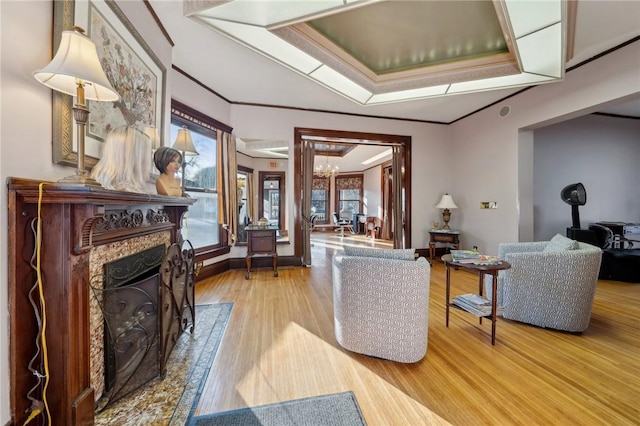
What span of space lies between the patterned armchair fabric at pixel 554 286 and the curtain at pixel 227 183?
13.0 feet

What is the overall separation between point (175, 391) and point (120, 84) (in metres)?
2.15

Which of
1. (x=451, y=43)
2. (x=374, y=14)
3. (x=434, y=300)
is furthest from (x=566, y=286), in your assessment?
(x=374, y=14)

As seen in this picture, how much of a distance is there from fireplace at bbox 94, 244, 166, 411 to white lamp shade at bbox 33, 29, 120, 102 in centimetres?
98

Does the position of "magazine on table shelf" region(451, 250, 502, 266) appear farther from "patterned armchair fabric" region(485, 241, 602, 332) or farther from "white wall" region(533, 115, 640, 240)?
"white wall" region(533, 115, 640, 240)

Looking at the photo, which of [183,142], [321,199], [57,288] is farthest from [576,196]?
[321,199]

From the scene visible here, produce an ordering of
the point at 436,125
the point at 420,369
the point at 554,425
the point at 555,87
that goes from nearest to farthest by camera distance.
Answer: the point at 554,425, the point at 420,369, the point at 555,87, the point at 436,125

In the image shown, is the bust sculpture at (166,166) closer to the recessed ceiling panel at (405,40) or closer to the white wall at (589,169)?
the recessed ceiling panel at (405,40)

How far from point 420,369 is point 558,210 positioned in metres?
5.35

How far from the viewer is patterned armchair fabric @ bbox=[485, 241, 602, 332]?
7.61ft

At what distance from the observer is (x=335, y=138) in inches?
200

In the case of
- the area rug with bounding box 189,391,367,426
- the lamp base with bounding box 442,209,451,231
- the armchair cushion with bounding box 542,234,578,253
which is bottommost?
the area rug with bounding box 189,391,367,426

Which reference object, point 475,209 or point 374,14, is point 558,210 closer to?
point 475,209

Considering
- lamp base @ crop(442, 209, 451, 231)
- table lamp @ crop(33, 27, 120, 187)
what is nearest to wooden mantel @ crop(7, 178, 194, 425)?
table lamp @ crop(33, 27, 120, 187)

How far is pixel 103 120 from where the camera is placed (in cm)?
166
